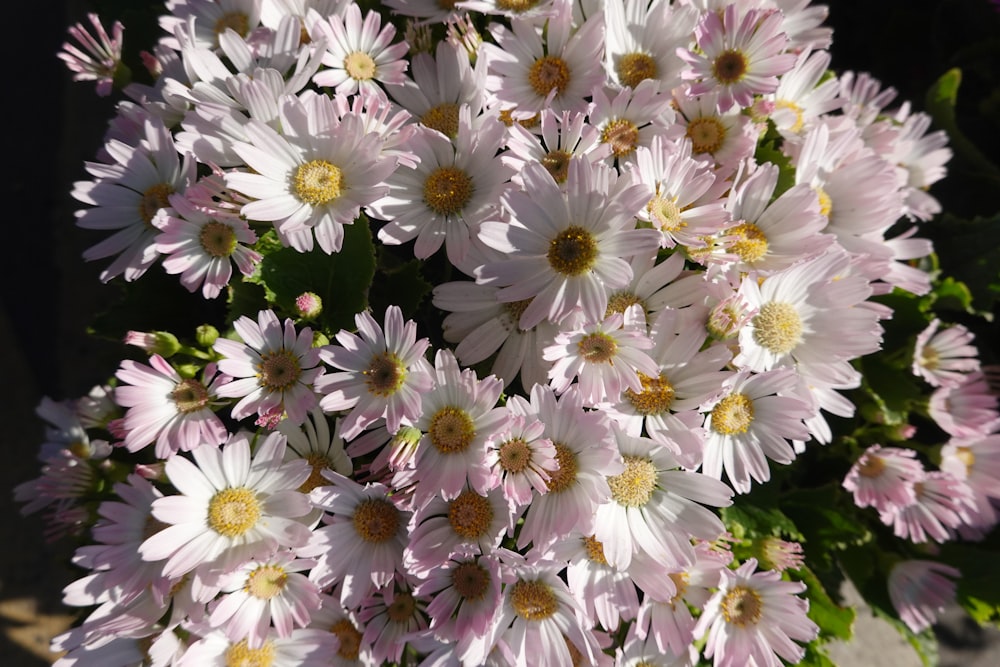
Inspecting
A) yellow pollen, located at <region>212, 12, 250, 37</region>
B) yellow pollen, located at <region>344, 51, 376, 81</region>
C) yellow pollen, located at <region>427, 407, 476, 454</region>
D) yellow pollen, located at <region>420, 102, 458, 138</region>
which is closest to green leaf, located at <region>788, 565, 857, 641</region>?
yellow pollen, located at <region>427, 407, 476, 454</region>

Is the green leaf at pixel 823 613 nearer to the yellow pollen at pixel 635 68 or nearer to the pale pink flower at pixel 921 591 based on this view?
the pale pink flower at pixel 921 591

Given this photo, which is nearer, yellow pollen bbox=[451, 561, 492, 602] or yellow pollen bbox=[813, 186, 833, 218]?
yellow pollen bbox=[451, 561, 492, 602]

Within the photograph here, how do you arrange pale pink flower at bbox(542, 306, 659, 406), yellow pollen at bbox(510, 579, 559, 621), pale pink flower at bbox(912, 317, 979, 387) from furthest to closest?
pale pink flower at bbox(912, 317, 979, 387)
yellow pollen at bbox(510, 579, 559, 621)
pale pink flower at bbox(542, 306, 659, 406)

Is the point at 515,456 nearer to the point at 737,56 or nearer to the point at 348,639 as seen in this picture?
the point at 348,639

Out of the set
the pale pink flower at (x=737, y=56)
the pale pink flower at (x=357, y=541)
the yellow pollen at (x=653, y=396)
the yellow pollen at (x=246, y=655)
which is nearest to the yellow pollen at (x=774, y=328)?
the yellow pollen at (x=653, y=396)

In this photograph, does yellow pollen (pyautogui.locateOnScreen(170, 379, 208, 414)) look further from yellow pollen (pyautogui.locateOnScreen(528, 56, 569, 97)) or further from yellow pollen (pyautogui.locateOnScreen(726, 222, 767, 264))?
yellow pollen (pyautogui.locateOnScreen(726, 222, 767, 264))

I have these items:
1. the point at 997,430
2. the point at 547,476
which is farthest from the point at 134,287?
the point at 997,430

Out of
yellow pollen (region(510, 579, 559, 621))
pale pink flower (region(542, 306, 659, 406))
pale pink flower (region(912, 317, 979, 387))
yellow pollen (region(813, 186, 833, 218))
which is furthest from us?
pale pink flower (region(912, 317, 979, 387))
